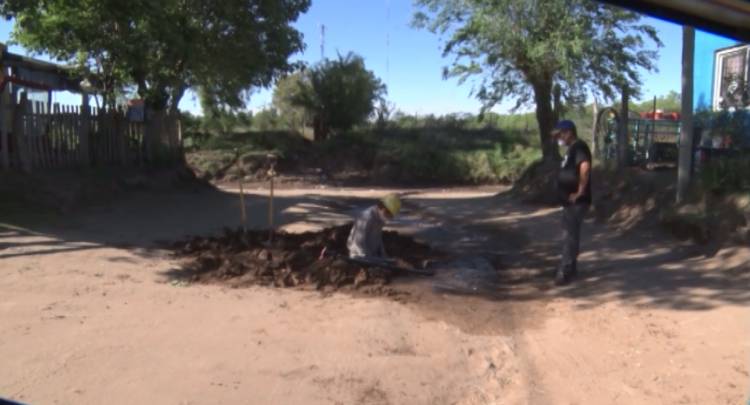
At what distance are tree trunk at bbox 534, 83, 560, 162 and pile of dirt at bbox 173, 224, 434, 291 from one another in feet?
30.2

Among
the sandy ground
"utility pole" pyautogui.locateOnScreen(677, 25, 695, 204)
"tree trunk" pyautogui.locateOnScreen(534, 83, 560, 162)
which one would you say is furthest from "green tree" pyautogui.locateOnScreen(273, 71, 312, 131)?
the sandy ground

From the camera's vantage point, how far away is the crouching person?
7.83 m

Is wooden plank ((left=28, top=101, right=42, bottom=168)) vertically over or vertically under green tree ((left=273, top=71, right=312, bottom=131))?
under

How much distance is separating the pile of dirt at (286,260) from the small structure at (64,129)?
4223 mm

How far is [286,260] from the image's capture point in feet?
26.0

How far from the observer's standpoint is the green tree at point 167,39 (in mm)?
13477

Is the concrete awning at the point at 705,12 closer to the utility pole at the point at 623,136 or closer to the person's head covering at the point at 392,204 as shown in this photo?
the person's head covering at the point at 392,204

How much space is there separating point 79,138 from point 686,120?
11600 millimetres

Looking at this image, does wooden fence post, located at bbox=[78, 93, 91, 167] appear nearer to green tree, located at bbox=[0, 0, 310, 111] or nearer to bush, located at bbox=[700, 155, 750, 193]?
green tree, located at bbox=[0, 0, 310, 111]

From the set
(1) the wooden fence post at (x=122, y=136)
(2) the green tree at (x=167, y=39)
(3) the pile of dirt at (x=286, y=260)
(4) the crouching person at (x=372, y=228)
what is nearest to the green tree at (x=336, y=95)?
(2) the green tree at (x=167, y=39)

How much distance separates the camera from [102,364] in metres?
4.57

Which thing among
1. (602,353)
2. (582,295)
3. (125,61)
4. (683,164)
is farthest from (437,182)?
(602,353)

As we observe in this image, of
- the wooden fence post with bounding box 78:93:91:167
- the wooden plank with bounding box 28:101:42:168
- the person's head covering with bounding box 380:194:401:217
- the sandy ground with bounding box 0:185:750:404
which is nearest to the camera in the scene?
the sandy ground with bounding box 0:185:750:404

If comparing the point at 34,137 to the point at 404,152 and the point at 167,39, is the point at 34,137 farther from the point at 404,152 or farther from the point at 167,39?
the point at 404,152
